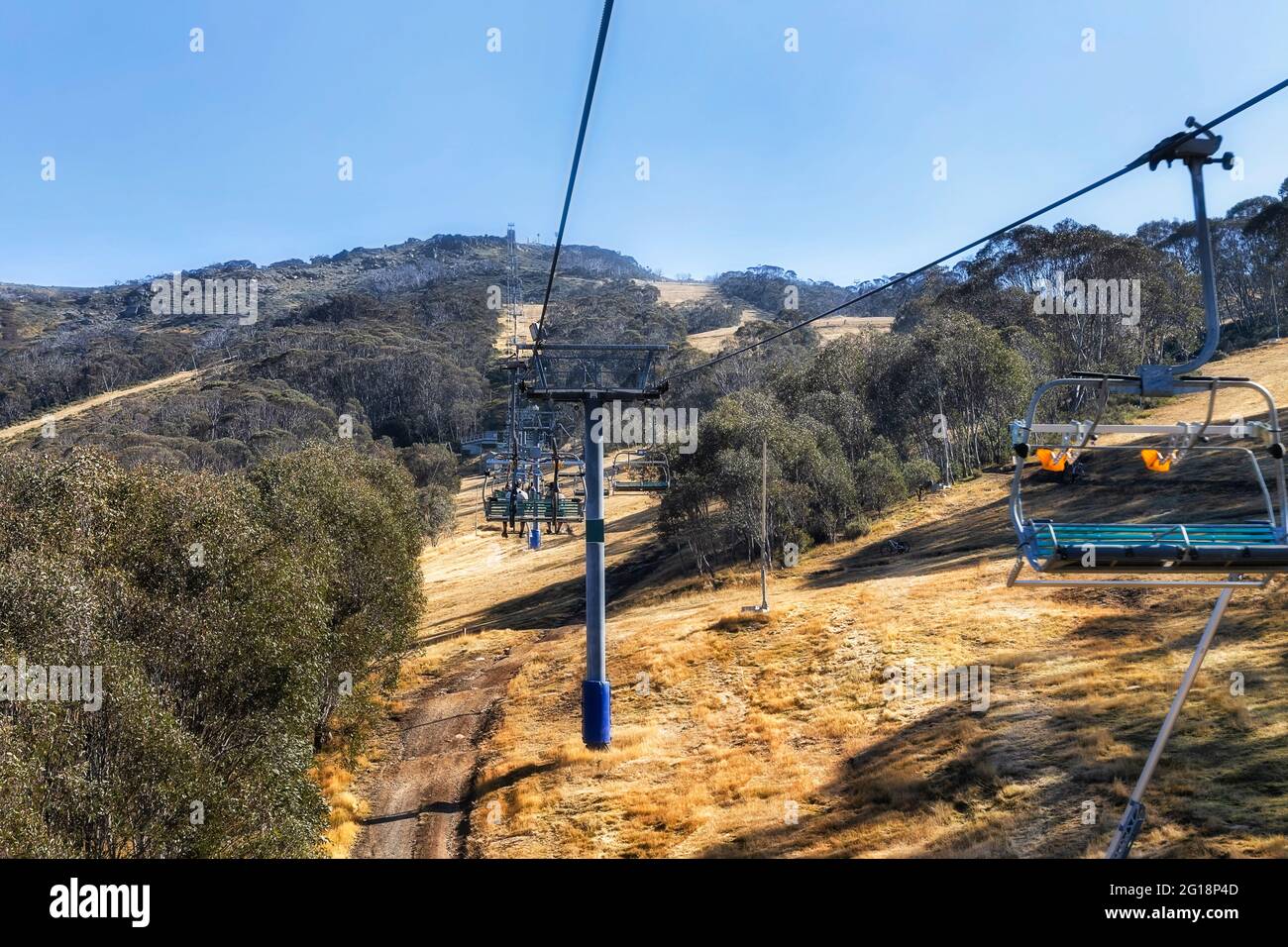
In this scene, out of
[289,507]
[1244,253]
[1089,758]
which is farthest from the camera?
[1244,253]

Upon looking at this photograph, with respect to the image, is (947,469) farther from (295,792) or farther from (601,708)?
(295,792)

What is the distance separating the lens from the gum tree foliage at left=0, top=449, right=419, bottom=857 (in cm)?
1155

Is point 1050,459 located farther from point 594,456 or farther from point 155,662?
point 155,662

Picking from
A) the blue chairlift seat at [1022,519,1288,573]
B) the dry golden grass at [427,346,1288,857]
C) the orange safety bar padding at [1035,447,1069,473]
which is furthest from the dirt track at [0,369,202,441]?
the blue chairlift seat at [1022,519,1288,573]

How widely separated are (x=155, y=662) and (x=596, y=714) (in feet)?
29.7

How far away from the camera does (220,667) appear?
50.3ft

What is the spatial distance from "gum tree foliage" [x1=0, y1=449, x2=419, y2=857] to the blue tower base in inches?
228

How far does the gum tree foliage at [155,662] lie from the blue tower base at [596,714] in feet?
19.0

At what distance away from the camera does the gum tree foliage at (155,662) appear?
11.5 m

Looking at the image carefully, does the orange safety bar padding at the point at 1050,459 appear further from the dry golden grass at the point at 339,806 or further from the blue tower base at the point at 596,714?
the dry golden grass at the point at 339,806

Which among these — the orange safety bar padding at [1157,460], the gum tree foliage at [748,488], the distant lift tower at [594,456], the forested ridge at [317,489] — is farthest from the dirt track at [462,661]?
the orange safety bar padding at [1157,460]
